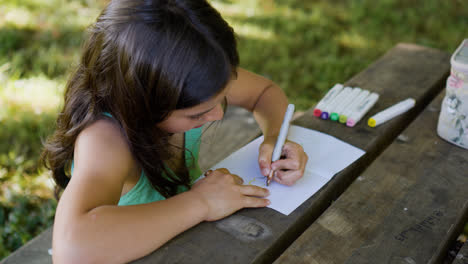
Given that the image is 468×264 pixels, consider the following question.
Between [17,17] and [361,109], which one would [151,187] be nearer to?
[361,109]

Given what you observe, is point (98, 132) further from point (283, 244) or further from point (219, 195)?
point (283, 244)

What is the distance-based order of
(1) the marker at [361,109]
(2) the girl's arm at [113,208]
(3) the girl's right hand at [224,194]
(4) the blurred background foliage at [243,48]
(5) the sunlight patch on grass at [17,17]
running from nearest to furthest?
(2) the girl's arm at [113,208]
(3) the girl's right hand at [224,194]
(1) the marker at [361,109]
(4) the blurred background foliage at [243,48]
(5) the sunlight patch on grass at [17,17]

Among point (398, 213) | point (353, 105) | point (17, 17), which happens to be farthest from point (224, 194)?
point (17, 17)

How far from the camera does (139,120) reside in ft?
3.40

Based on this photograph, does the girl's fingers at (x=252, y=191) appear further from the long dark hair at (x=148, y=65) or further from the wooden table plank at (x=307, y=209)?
the long dark hair at (x=148, y=65)

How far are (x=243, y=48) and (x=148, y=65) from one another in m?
2.41

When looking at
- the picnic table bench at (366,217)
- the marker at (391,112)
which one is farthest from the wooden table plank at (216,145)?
the marker at (391,112)

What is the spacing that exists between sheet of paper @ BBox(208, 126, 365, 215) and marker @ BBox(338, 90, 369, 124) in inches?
3.7

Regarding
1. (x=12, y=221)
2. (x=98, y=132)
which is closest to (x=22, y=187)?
(x=12, y=221)

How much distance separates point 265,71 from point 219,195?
7.01 feet

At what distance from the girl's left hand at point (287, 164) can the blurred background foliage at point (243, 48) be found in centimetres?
119

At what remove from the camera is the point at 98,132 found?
1025mm

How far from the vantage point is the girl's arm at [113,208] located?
0.88 metres

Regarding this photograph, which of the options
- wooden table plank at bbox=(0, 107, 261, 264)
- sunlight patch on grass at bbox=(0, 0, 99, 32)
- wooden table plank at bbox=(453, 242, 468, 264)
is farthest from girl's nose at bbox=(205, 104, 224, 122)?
sunlight patch on grass at bbox=(0, 0, 99, 32)
